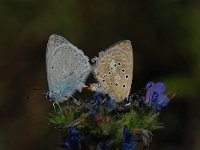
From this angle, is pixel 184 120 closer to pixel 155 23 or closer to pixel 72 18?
pixel 155 23

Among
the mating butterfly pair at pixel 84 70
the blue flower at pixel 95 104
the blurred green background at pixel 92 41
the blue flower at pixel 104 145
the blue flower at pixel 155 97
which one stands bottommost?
the blue flower at pixel 104 145

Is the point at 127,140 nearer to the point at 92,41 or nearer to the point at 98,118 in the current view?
the point at 98,118

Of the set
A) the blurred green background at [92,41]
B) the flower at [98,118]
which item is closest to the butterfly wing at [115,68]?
the flower at [98,118]

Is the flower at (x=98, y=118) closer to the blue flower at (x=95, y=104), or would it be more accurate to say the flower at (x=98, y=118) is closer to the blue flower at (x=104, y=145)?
the blue flower at (x=95, y=104)

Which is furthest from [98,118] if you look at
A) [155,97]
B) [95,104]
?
[155,97]

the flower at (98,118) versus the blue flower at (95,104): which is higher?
the blue flower at (95,104)

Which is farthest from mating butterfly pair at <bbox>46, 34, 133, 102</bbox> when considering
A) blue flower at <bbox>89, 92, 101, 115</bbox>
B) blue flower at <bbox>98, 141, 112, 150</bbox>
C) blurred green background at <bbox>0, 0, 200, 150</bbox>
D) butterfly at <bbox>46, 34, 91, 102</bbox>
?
blurred green background at <bbox>0, 0, 200, 150</bbox>

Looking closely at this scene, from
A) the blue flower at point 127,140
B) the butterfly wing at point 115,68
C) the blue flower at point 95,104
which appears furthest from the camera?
the butterfly wing at point 115,68

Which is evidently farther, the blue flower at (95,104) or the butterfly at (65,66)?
the butterfly at (65,66)

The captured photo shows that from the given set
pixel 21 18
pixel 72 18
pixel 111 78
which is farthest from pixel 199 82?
pixel 111 78
